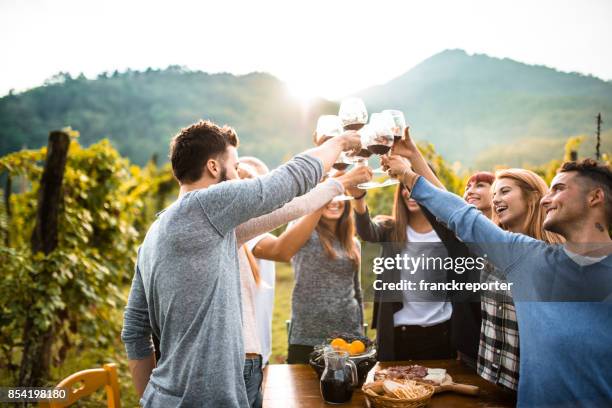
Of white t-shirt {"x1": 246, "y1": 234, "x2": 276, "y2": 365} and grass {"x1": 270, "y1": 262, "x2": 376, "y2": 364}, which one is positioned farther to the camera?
grass {"x1": 270, "y1": 262, "x2": 376, "y2": 364}

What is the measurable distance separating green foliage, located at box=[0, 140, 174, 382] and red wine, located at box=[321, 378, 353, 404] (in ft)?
9.23

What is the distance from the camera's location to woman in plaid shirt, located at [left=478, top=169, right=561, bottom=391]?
195 cm

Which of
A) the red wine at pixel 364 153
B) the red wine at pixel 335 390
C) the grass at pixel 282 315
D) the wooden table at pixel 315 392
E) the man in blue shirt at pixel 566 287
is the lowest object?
the grass at pixel 282 315

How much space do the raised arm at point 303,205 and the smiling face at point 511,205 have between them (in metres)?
0.64

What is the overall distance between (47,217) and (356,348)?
325 centimetres

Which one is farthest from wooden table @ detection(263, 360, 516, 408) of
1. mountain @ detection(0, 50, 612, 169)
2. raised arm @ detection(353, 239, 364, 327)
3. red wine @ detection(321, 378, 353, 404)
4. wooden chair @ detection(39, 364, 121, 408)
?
mountain @ detection(0, 50, 612, 169)

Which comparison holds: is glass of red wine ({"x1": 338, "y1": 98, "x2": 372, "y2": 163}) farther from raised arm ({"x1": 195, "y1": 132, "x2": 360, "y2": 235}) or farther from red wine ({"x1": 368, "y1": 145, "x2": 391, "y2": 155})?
raised arm ({"x1": 195, "y1": 132, "x2": 360, "y2": 235})

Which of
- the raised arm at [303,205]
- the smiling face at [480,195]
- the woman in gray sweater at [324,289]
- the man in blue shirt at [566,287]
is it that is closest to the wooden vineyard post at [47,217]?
the woman in gray sweater at [324,289]

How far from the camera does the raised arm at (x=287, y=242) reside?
7.94 ft

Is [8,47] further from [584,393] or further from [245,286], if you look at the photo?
[584,393]

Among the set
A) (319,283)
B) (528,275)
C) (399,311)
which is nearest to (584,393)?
(528,275)

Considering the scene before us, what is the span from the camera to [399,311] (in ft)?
9.04

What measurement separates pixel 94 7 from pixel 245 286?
174 inches

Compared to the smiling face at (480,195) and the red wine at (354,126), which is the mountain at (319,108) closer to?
the smiling face at (480,195)
